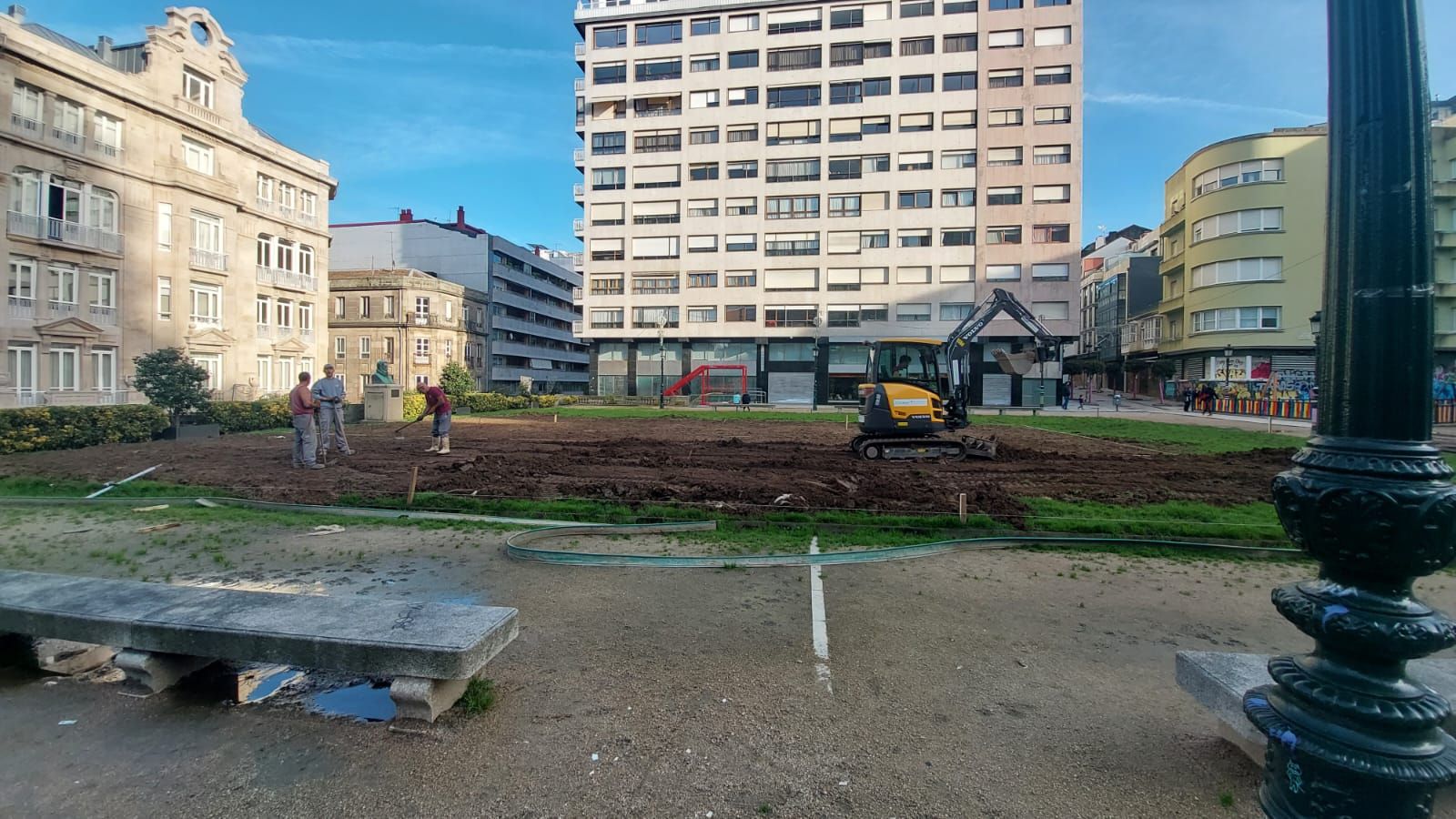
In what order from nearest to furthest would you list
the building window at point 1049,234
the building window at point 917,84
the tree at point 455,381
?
the tree at point 455,381, the building window at point 1049,234, the building window at point 917,84

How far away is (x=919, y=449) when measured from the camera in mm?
16078

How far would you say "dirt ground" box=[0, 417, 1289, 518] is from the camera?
1064 cm

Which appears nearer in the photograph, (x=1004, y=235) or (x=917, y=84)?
(x=1004, y=235)

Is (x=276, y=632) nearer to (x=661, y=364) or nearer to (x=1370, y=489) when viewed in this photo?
(x=1370, y=489)

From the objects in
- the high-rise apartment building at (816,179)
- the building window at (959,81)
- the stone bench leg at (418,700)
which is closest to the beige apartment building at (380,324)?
the high-rise apartment building at (816,179)

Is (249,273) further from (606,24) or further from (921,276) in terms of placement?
(921,276)

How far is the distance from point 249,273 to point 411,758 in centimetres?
4001

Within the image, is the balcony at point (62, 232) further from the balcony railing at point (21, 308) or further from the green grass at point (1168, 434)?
the green grass at point (1168, 434)

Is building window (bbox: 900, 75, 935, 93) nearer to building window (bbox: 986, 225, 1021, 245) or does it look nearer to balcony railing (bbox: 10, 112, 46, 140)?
building window (bbox: 986, 225, 1021, 245)

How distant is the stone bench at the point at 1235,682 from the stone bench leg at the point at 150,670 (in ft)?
17.9

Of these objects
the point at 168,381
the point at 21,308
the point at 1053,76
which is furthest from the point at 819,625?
the point at 1053,76

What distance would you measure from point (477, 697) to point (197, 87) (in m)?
41.8

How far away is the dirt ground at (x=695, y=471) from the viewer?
1064cm

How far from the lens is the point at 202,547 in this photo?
23.7ft
